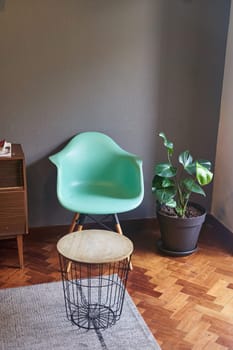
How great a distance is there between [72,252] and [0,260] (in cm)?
99

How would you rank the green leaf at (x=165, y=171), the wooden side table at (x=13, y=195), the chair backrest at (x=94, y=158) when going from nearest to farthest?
the wooden side table at (x=13, y=195)
the green leaf at (x=165, y=171)
the chair backrest at (x=94, y=158)

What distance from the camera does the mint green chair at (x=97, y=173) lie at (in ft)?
8.82

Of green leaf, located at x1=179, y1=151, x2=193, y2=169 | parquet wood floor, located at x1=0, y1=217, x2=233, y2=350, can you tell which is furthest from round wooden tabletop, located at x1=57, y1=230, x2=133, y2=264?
green leaf, located at x1=179, y1=151, x2=193, y2=169

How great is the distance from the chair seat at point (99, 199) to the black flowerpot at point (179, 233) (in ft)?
1.02

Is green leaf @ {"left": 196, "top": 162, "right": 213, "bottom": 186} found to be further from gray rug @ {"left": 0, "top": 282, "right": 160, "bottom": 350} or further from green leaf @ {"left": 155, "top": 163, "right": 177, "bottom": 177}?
gray rug @ {"left": 0, "top": 282, "right": 160, "bottom": 350}

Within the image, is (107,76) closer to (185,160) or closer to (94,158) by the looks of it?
Result: (94,158)

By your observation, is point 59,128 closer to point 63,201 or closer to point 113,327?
point 63,201

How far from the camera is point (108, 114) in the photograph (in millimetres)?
3014

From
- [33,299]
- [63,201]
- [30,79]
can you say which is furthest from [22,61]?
[33,299]

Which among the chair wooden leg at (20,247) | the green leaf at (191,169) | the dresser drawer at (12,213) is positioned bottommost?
the chair wooden leg at (20,247)

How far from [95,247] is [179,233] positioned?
94 cm

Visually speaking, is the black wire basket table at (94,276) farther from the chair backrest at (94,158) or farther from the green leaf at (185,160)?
the green leaf at (185,160)

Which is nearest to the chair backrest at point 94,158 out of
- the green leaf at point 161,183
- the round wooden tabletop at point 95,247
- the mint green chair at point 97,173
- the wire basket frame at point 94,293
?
the mint green chair at point 97,173

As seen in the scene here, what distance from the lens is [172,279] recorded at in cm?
257
